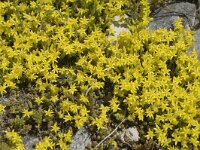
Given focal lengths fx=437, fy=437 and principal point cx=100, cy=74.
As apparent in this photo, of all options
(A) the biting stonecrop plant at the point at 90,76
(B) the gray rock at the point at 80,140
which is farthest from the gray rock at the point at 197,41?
(B) the gray rock at the point at 80,140

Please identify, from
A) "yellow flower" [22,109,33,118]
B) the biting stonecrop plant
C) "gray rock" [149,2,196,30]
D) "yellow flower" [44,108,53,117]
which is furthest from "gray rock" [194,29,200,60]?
"yellow flower" [22,109,33,118]

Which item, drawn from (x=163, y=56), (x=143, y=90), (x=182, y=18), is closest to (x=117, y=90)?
(x=143, y=90)

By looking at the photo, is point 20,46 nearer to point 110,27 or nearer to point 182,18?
point 110,27

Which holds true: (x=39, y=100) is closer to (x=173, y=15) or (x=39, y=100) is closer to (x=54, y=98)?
(x=54, y=98)

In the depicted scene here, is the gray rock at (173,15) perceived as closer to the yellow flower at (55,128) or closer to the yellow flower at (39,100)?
the yellow flower at (39,100)

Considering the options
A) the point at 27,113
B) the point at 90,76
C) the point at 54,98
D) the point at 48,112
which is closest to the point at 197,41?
the point at 90,76
